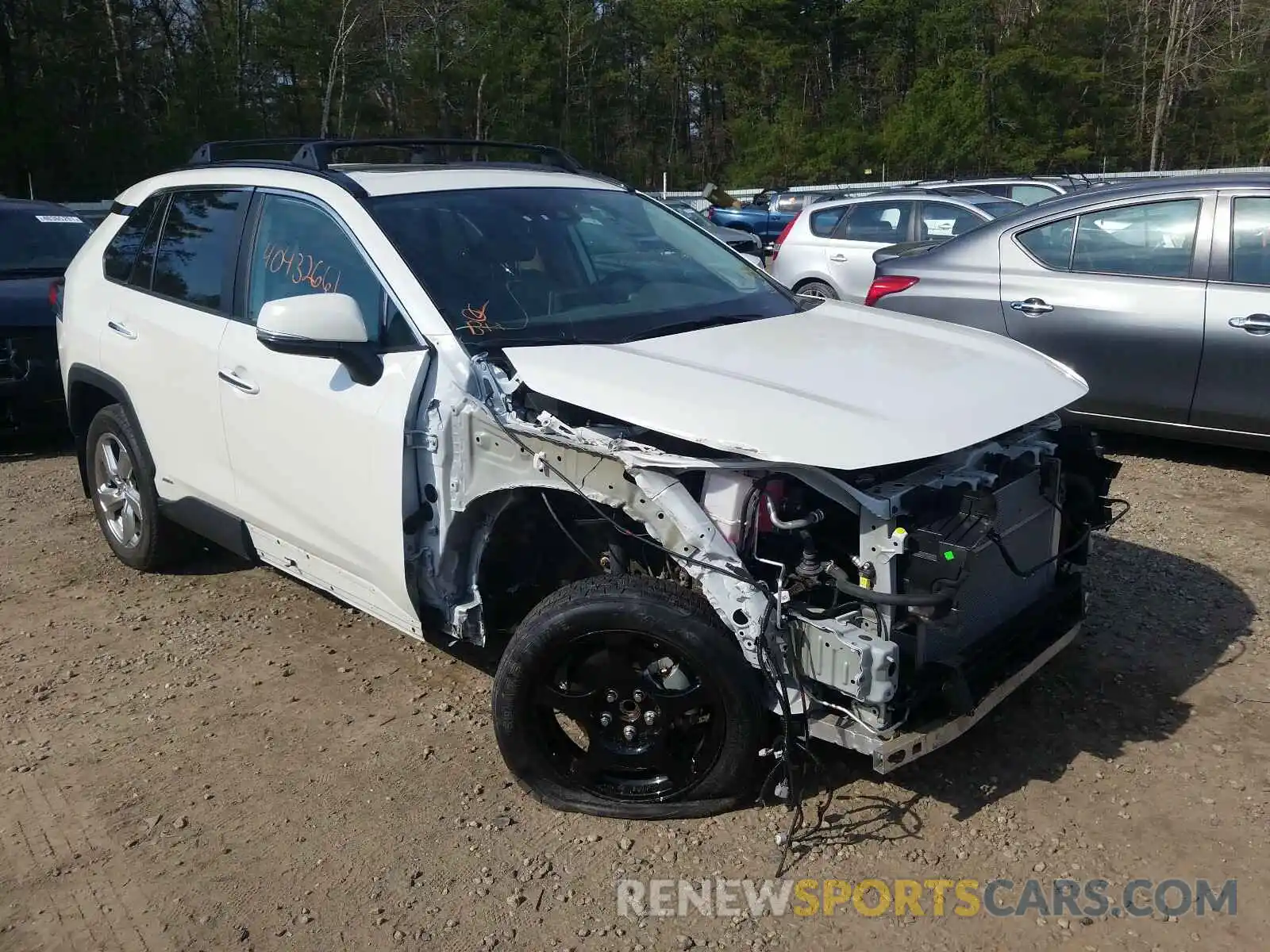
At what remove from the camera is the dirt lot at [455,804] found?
280cm

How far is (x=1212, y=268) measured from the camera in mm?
6004

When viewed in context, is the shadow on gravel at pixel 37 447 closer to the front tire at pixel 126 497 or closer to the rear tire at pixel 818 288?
the front tire at pixel 126 497

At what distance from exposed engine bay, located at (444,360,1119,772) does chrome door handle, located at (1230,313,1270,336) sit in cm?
320

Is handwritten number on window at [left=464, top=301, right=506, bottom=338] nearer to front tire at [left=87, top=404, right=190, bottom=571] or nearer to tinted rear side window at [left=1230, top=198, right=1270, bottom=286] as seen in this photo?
front tire at [left=87, top=404, right=190, bottom=571]

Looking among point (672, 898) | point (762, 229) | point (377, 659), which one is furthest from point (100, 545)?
point (762, 229)

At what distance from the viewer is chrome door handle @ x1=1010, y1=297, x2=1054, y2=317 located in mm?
6480

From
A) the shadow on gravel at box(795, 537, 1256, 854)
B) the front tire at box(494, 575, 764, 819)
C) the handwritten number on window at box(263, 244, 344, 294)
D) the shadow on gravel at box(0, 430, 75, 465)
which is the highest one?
the handwritten number on window at box(263, 244, 344, 294)

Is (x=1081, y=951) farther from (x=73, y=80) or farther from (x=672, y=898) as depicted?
(x=73, y=80)

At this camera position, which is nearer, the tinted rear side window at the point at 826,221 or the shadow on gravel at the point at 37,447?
the shadow on gravel at the point at 37,447

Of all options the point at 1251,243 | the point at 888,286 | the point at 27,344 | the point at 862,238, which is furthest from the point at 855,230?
the point at 27,344

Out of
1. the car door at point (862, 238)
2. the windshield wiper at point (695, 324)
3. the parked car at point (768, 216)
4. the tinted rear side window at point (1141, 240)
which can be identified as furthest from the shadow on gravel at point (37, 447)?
the parked car at point (768, 216)

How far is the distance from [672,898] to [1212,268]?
194 inches

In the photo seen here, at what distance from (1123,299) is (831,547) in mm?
4130
